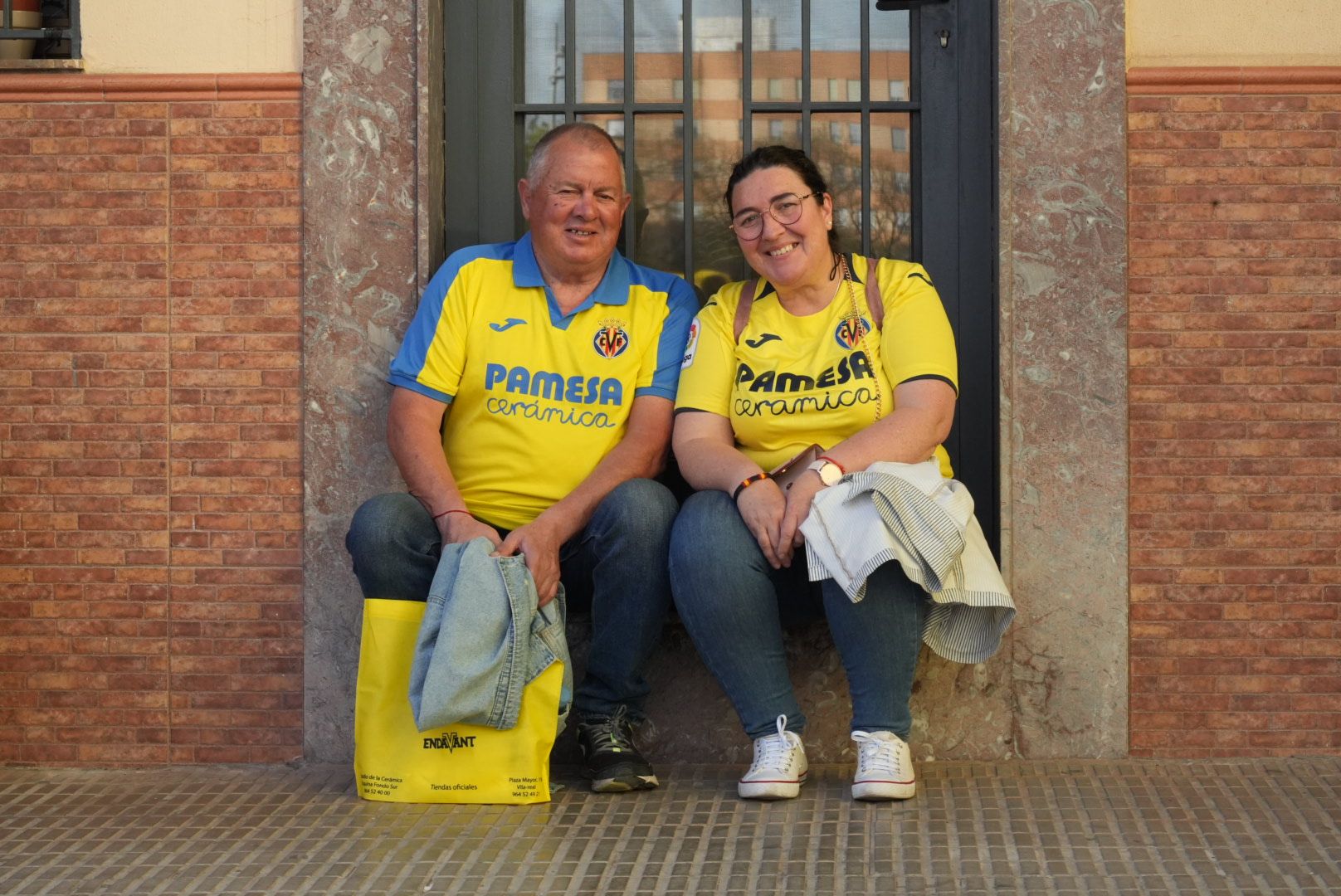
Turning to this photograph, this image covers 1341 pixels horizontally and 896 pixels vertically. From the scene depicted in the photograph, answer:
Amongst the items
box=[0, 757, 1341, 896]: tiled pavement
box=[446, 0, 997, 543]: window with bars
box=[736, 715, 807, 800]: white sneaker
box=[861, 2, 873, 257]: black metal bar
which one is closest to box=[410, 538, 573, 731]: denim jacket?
box=[0, 757, 1341, 896]: tiled pavement

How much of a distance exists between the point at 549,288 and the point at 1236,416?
6.47 feet

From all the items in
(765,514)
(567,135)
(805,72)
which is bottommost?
(765,514)

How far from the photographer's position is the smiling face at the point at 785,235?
4094 mm

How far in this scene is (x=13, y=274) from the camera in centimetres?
445

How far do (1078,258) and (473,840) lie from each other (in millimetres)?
2282

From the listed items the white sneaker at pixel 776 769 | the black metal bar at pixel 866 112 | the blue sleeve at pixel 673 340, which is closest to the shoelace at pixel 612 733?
the white sneaker at pixel 776 769

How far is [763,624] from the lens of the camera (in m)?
3.85

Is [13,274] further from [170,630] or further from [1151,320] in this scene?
→ [1151,320]

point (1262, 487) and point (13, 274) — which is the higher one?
point (13, 274)

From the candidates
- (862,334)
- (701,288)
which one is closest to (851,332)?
(862,334)

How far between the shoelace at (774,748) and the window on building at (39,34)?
2.77m

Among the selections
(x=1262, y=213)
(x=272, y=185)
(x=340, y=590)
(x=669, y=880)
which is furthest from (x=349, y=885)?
(x=1262, y=213)

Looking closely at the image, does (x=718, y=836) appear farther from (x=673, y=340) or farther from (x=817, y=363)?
(x=673, y=340)

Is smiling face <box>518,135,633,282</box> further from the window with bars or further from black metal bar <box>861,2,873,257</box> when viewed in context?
black metal bar <box>861,2,873,257</box>
